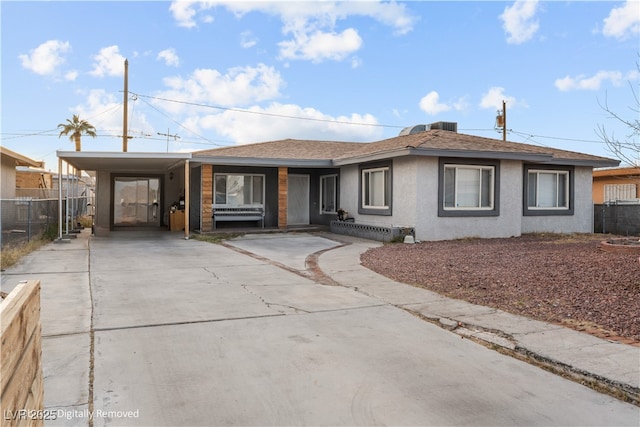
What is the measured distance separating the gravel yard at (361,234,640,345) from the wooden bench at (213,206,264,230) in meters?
7.39

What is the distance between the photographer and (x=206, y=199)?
1666 centimetres

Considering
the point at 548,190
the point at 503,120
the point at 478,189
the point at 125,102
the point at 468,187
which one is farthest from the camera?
the point at 503,120

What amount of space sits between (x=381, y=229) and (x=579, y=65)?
7.14 metres

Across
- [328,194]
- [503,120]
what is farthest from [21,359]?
[503,120]

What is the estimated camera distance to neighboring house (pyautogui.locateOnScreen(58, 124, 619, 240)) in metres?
14.1

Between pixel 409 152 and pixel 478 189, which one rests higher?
pixel 409 152

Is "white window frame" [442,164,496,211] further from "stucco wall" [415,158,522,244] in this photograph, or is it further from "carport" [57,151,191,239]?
"carport" [57,151,191,239]

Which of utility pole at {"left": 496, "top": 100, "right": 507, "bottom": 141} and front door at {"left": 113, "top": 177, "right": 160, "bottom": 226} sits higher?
utility pole at {"left": 496, "top": 100, "right": 507, "bottom": 141}

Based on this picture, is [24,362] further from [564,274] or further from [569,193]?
[569,193]

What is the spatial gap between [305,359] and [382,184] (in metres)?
11.7

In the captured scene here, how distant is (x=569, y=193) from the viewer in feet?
55.8

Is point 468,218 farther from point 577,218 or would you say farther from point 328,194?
point 328,194

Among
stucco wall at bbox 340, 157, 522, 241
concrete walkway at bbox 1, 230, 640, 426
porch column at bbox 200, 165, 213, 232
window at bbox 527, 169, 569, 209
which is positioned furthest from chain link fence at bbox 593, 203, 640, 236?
porch column at bbox 200, 165, 213, 232

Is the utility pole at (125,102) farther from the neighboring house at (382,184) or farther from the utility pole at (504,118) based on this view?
the utility pole at (504,118)
